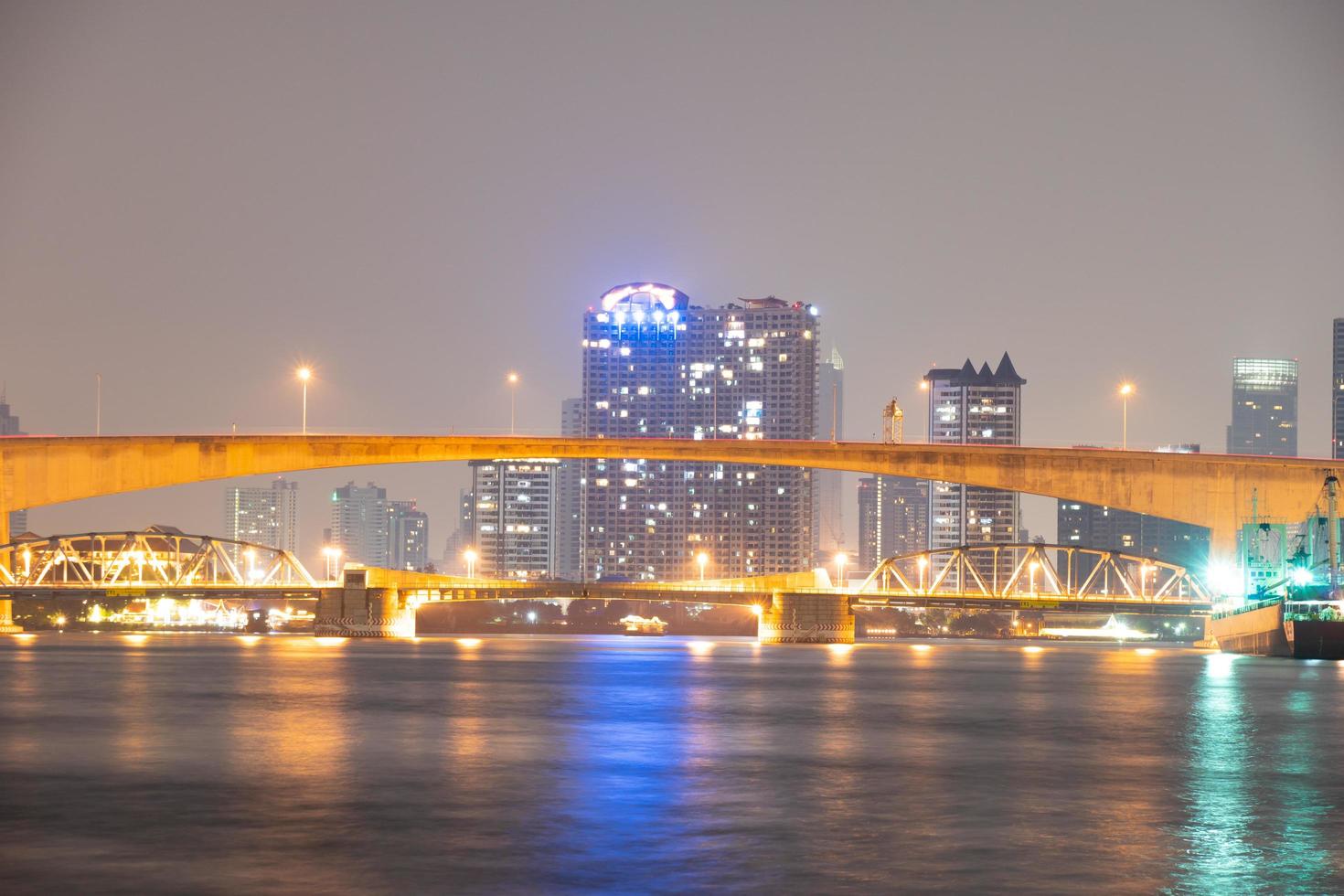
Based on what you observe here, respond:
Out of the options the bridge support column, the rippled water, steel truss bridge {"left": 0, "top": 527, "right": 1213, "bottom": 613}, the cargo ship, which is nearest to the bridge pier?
steel truss bridge {"left": 0, "top": 527, "right": 1213, "bottom": 613}

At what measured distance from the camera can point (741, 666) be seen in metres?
118

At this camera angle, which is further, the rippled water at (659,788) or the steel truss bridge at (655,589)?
the steel truss bridge at (655,589)

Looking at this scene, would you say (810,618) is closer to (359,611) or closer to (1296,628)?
(359,611)

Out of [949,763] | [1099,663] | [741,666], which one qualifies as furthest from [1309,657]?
[949,763]

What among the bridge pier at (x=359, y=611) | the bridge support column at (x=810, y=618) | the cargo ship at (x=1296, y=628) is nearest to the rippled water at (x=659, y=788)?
the cargo ship at (x=1296, y=628)

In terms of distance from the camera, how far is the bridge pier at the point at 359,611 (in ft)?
561

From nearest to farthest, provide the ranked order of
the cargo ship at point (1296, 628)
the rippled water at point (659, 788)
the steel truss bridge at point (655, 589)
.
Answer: the rippled water at point (659, 788), the cargo ship at point (1296, 628), the steel truss bridge at point (655, 589)

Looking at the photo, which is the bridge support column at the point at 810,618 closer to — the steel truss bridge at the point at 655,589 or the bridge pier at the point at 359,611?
the steel truss bridge at the point at 655,589

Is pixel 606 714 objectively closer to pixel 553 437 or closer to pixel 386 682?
pixel 386 682

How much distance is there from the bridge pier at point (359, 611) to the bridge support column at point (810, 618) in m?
37.6

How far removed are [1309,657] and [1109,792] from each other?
307 feet

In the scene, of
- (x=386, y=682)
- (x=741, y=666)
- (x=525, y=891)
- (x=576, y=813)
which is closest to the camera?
(x=525, y=891)

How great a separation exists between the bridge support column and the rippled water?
75791 mm

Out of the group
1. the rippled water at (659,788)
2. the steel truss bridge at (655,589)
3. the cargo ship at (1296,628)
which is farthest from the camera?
the steel truss bridge at (655,589)
